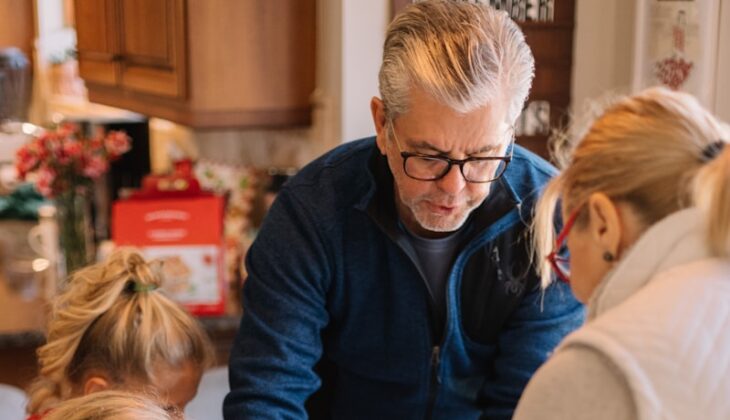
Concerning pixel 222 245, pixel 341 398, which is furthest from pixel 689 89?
pixel 222 245

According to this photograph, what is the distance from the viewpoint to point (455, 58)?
4.11 ft

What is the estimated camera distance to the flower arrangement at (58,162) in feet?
8.16

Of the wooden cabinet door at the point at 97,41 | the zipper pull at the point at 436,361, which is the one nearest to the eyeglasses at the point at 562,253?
the zipper pull at the point at 436,361

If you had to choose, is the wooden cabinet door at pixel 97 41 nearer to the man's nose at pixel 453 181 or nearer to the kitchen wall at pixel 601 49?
the kitchen wall at pixel 601 49

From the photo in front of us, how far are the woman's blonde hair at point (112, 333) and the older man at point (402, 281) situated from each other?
183 mm

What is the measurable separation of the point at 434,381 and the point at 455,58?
0.52 metres

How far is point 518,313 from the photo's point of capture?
1.50m

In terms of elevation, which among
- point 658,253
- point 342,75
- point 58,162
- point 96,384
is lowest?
point 96,384

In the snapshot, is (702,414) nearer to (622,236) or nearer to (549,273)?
(622,236)

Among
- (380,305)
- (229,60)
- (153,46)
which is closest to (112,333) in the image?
(380,305)

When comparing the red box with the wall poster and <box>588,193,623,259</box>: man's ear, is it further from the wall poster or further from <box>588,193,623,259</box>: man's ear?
<box>588,193,623,259</box>: man's ear

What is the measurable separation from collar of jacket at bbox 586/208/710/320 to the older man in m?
0.37

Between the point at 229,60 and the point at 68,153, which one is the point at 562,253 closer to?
the point at 229,60

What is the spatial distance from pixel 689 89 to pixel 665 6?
0.66ft
